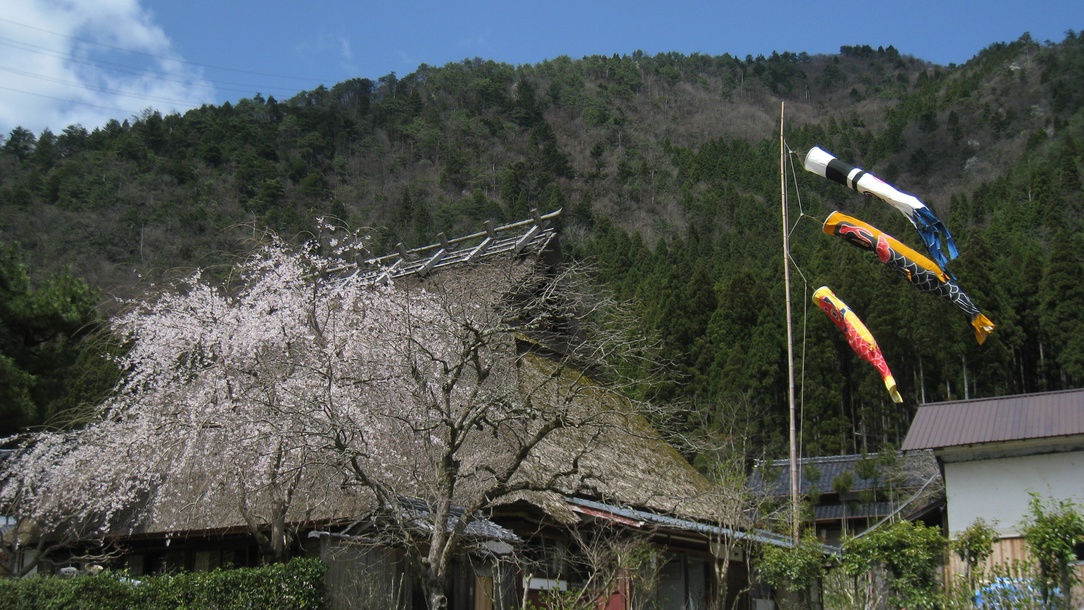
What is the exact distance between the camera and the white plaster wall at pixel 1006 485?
1081 centimetres

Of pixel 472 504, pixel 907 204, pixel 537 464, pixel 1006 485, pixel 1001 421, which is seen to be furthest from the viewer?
pixel 907 204

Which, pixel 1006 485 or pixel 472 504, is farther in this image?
pixel 1006 485

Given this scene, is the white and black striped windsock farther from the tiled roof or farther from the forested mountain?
the tiled roof

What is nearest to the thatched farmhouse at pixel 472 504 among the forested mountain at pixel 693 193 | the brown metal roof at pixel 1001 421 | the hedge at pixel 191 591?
the hedge at pixel 191 591

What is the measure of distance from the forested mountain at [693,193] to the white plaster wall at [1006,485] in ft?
12.6

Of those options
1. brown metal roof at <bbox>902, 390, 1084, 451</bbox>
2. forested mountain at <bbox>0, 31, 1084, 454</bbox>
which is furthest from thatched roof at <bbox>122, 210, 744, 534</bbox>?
brown metal roof at <bbox>902, 390, 1084, 451</bbox>

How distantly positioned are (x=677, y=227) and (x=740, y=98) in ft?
149

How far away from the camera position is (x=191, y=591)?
9.17 metres

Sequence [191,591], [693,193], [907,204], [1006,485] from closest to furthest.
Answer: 1. [191,591]
2. [1006,485]
3. [907,204]
4. [693,193]

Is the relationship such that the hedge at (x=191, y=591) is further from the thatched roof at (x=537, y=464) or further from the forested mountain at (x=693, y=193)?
the forested mountain at (x=693, y=193)

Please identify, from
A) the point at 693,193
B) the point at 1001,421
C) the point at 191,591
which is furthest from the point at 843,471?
the point at 693,193

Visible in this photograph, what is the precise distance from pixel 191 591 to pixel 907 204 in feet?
33.0

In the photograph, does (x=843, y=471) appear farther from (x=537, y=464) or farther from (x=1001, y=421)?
(x=537, y=464)

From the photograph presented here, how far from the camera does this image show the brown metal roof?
35.9 ft
